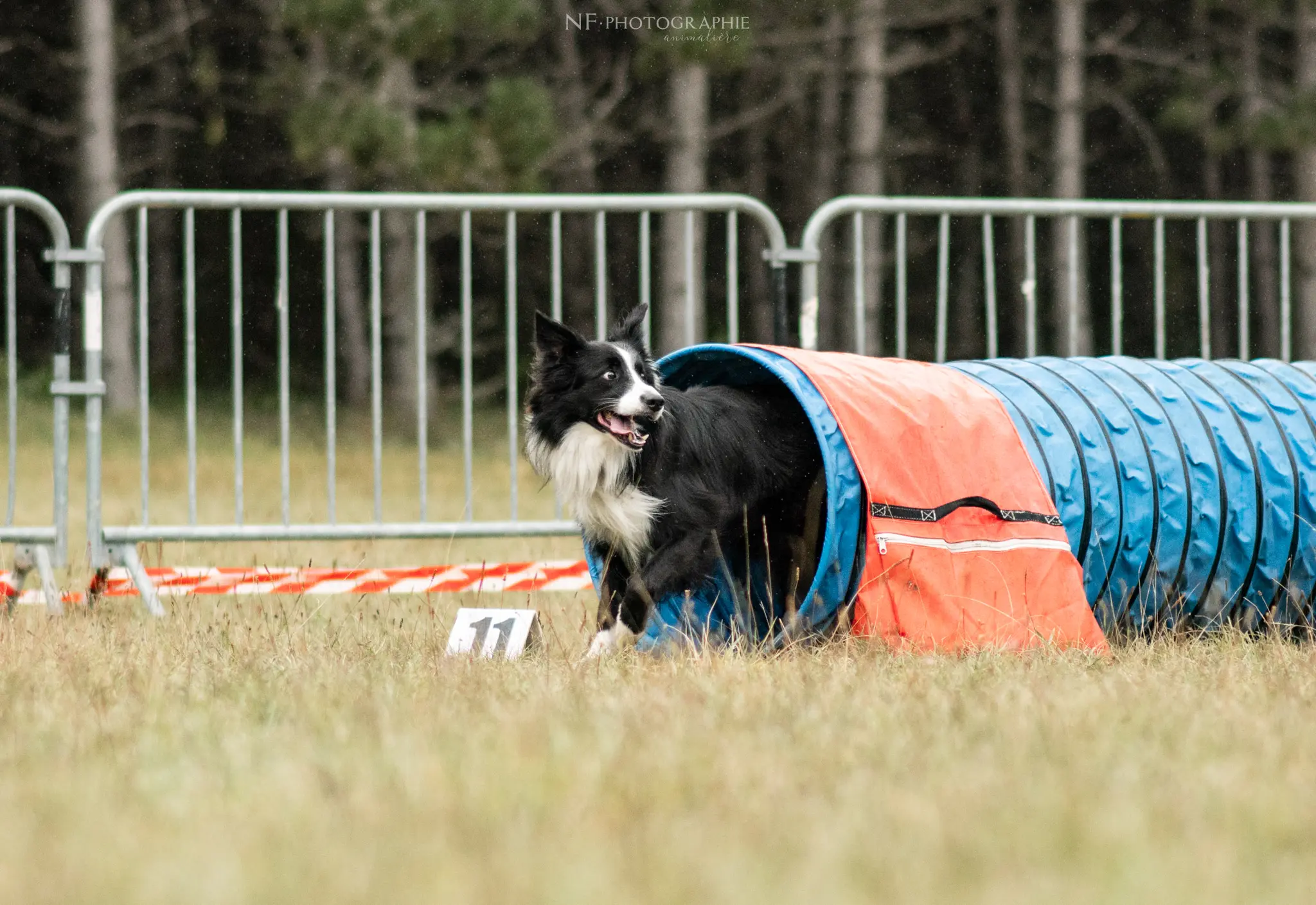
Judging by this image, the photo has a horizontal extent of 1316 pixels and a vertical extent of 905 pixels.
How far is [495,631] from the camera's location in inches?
192

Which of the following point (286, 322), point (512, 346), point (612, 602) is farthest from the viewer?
point (512, 346)

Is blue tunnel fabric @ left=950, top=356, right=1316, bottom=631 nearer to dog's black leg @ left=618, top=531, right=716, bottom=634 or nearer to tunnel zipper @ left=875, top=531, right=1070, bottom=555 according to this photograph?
tunnel zipper @ left=875, top=531, right=1070, bottom=555

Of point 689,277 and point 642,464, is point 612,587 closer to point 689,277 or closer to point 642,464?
point 642,464

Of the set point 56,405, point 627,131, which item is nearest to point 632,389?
point 56,405

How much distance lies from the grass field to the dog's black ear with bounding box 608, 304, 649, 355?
1.06 meters

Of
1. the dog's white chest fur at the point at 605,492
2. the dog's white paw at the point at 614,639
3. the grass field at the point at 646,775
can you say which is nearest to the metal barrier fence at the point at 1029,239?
the dog's white chest fur at the point at 605,492

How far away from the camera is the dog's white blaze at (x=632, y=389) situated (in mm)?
4988

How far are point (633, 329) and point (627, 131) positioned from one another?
1928 centimetres

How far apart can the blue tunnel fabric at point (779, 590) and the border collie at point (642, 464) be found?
119 millimetres

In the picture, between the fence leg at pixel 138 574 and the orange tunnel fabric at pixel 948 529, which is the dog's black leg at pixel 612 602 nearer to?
the orange tunnel fabric at pixel 948 529

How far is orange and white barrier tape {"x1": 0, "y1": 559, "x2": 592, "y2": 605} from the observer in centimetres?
623

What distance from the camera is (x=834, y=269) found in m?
23.9

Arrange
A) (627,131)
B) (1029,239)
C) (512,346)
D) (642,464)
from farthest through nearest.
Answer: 1. (627,131)
2. (512,346)
3. (1029,239)
4. (642,464)

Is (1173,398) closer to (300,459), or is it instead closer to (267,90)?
(300,459)
